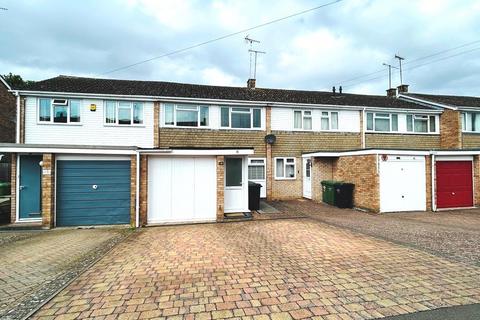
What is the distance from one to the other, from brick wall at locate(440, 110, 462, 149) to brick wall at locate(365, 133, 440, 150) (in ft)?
1.25

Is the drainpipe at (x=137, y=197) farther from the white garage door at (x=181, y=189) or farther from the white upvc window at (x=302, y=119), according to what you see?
the white upvc window at (x=302, y=119)

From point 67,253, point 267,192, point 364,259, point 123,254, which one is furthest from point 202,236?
point 267,192

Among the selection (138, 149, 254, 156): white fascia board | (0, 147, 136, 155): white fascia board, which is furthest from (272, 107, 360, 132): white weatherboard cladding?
(0, 147, 136, 155): white fascia board

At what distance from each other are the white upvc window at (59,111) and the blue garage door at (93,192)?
5137 mm

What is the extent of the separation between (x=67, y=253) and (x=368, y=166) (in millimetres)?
10256

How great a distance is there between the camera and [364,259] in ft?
15.0

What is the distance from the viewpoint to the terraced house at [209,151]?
7.72 m

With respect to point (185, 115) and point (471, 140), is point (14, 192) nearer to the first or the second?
point (185, 115)

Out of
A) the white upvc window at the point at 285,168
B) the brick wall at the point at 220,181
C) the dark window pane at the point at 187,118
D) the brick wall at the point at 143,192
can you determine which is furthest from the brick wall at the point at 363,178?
the brick wall at the point at 143,192

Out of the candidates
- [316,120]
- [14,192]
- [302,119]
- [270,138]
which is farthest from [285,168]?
[14,192]

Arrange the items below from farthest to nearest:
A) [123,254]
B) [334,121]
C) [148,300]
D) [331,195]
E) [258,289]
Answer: [334,121] → [331,195] → [123,254] → [258,289] → [148,300]

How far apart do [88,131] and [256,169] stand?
27.6 feet

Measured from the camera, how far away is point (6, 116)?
16875 mm

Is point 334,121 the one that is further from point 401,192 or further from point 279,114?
point 401,192
